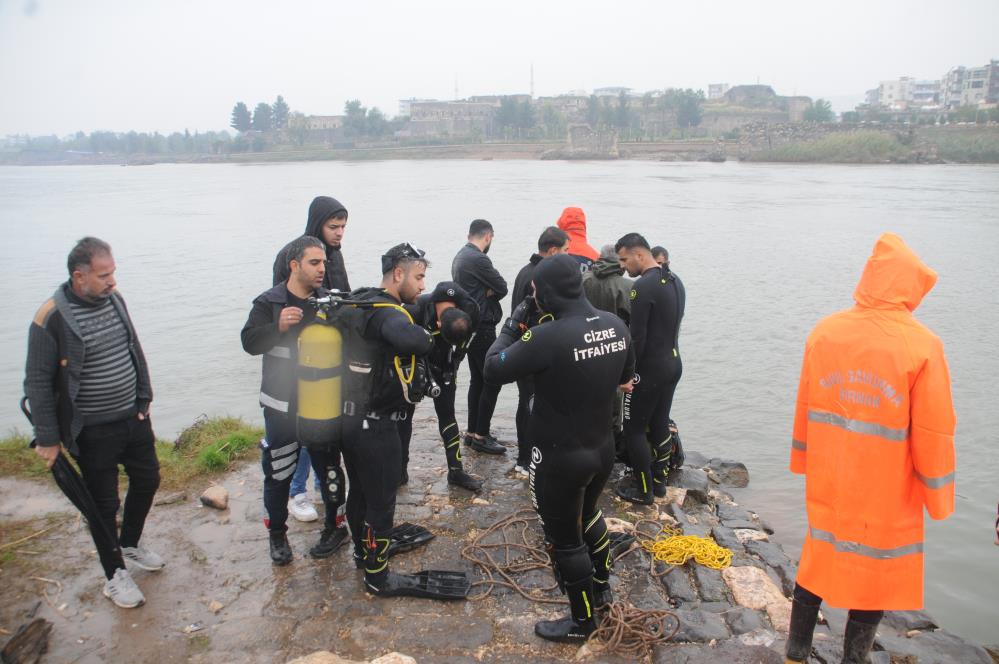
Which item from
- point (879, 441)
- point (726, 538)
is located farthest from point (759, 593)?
point (879, 441)

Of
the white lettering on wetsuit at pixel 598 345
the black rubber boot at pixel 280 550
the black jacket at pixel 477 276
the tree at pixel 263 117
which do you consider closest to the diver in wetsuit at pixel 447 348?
the black jacket at pixel 477 276

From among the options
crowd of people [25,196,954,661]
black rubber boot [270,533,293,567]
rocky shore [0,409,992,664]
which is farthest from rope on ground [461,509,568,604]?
black rubber boot [270,533,293,567]

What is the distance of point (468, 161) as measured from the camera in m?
89.3

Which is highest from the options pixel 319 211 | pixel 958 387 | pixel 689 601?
pixel 319 211

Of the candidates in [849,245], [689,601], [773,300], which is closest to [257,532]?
[689,601]

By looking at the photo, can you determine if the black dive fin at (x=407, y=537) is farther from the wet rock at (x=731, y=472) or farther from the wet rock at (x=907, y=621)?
the wet rock at (x=731, y=472)

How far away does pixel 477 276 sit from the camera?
19.2ft

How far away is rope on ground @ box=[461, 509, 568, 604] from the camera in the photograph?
433 centimetres

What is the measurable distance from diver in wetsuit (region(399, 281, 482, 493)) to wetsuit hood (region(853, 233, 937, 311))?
2.07 metres

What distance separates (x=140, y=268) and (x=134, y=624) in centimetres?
2059

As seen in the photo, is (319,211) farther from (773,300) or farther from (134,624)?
(773,300)

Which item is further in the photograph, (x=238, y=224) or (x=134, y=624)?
(x=238, y=224)

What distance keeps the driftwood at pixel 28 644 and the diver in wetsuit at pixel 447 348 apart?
2.29m

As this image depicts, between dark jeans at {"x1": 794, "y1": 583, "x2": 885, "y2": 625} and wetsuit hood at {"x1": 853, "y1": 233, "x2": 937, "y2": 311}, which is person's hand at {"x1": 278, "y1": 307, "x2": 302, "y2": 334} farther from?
dark jeans at {"x1": 794, "y1": 583, "x2": 885, "y2": 625}
